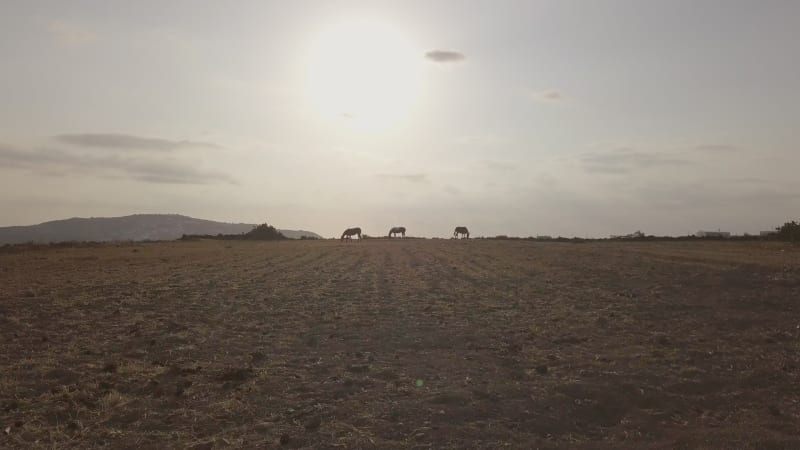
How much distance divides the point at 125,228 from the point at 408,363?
162000 millimetres

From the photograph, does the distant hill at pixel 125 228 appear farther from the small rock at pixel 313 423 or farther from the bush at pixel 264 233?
the small rock at pixel 313 423

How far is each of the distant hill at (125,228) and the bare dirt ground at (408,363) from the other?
397ft

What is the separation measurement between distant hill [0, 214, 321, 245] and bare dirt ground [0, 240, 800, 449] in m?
121

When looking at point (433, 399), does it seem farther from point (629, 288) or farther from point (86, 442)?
point (629, 288)

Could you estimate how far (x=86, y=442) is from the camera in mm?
8438

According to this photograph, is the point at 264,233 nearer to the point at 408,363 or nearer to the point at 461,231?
the point at 461,231

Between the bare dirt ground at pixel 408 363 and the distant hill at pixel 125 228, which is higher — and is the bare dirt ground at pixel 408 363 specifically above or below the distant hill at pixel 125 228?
below

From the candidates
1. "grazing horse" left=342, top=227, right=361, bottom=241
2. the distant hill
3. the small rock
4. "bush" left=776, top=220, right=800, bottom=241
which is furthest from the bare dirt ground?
the distant hill

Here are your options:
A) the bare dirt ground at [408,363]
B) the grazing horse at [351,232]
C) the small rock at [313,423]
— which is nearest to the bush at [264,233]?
the grazing horse at [351,232]

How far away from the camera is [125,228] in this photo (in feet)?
520

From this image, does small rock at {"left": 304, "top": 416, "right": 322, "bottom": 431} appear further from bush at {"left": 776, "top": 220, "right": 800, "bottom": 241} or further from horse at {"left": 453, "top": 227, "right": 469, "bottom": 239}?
horse at {"left": 453, "top": 227, "right": 469, "bottom": 239}

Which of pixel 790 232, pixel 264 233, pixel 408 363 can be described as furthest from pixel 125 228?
pixel 408 363

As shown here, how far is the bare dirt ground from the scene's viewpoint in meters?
8.91

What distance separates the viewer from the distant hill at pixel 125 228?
146 m
